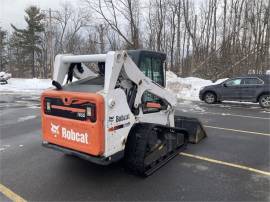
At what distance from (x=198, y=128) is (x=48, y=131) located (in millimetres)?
3715

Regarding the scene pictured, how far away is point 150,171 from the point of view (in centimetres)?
507

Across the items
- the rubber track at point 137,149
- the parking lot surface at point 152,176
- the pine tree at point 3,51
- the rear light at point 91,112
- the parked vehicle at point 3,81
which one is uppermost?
the pine tree at point 3,51

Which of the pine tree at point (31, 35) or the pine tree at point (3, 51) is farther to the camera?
the pine tree at point (3, 51)

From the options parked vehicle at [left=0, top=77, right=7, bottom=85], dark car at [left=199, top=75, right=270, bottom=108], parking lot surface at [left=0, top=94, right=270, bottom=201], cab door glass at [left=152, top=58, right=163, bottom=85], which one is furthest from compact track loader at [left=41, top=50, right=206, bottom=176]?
parked vehicle at [left=0, top=77, right=7, bottom=85]

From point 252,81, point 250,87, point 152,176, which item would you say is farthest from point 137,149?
point 252,81

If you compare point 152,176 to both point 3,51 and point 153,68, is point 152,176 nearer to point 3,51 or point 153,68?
point 153,68

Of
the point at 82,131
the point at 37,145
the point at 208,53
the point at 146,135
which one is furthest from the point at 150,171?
Answer: the point at 208,53

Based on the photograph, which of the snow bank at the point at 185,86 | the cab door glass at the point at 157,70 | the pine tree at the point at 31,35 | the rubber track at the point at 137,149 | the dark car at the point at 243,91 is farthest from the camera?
the pine tree at the point at 31,35

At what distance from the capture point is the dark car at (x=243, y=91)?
14.4 metres

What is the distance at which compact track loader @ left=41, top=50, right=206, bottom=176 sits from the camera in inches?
177

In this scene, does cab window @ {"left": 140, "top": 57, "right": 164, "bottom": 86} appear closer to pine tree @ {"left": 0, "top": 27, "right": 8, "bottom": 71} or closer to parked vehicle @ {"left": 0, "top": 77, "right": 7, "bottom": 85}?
parked vehicle @ {"left": 0, "top": 77, "right": 7, "bottom": 85}

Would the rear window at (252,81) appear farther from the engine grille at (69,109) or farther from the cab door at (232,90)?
the engine grille at (69,109)

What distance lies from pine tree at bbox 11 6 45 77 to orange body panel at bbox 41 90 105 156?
48.1 metres

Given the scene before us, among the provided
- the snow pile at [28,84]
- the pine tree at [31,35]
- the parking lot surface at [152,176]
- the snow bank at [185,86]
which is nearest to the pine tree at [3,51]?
the pine tree at [31,35]
